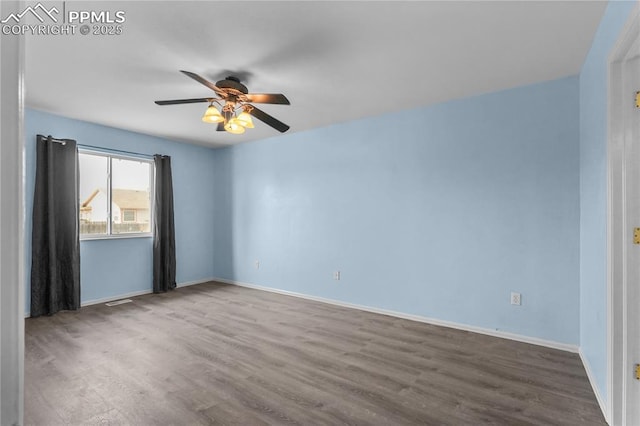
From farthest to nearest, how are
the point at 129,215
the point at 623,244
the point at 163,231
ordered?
the point at 163,231 < the point at 129,215 < the point at 623,244

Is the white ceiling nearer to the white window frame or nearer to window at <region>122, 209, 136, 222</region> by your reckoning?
the white window frame

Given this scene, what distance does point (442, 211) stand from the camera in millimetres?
3768

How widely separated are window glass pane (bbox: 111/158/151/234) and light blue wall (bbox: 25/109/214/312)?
0.22 m

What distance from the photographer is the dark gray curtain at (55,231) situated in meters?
3.96

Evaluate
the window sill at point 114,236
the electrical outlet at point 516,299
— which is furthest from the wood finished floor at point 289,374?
the window sill at point 114,236

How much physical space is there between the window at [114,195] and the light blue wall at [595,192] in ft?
18.2

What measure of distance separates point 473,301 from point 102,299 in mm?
4909

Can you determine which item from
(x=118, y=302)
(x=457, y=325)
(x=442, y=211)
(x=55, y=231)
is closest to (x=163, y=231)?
(x=118, y=302)

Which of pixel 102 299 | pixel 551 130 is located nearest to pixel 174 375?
pixel 102 299

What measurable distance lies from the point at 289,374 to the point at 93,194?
13.0 ft

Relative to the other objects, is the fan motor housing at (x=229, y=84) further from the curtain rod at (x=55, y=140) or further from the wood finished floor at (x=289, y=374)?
the curtain rod at (x=55, y=140)

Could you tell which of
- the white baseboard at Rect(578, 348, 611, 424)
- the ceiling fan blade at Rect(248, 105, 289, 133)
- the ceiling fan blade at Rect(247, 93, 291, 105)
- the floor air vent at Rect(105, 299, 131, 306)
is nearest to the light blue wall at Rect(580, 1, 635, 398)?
the white baseboard at Rect(578, 348, 611, 424)

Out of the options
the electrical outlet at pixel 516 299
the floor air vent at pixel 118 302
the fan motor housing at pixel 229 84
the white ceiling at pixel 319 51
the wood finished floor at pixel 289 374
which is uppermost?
the white ceiling at pixel 319 51

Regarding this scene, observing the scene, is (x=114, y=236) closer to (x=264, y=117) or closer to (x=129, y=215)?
(x=129, y=215)
